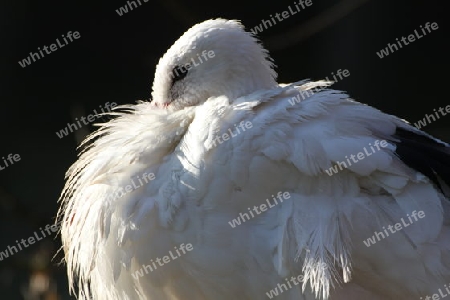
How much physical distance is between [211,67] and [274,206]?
24.1 inches

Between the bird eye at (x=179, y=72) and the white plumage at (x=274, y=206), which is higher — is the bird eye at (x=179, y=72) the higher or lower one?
the higher one

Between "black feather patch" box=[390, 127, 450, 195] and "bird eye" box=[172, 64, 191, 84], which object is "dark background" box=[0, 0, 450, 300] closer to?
"bird eye" box=[172, 64, 191, 84]

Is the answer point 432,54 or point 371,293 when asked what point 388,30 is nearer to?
point 432,54

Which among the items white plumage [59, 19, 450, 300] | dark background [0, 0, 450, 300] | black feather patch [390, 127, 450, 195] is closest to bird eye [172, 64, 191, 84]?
white plumage [59, 19, 450, 300]

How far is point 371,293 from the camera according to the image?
7.70 feet

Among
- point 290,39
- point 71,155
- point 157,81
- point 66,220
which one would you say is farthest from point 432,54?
point 66,220

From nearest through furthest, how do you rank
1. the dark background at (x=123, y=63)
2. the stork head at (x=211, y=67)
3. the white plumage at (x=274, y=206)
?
the white plumage at (x=274, y=206) → the stork head at (x=211, y=67) → the dark background at (x=123, y=63)

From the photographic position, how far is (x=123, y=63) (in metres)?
5.20

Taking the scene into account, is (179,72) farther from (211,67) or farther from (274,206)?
(274,206)

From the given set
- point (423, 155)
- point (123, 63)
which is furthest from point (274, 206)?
point (123, 63)

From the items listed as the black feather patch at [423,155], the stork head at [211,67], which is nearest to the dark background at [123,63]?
the stork head at [211,67]

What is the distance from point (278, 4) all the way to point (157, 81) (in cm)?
235

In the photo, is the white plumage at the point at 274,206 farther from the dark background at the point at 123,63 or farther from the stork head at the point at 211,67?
the dark background at the point at 123,63

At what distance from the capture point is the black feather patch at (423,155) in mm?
2395
